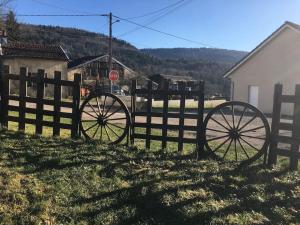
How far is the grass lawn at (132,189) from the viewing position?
5.36 meters

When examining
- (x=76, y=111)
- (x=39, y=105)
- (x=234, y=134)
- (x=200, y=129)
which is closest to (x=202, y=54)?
(x=39, y=105)

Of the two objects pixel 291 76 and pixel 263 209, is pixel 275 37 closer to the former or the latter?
pixel 291 76

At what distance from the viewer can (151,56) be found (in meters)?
104

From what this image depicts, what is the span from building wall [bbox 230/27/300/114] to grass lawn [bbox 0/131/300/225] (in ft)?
81.3

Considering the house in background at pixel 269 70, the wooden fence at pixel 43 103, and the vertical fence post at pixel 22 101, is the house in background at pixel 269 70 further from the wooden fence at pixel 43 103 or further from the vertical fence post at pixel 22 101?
the vertical fence post at pixel 22 101

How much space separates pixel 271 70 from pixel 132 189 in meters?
29.9

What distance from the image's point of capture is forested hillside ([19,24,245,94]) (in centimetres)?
7450

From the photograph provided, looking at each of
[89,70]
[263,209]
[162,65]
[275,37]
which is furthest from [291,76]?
[162,65]

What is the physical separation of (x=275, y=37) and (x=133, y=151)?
27.8m

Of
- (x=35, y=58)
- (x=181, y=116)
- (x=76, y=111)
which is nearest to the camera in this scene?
(x=181, y=116)

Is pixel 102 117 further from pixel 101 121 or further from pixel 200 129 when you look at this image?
pixel 200 129

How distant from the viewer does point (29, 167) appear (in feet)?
22.8

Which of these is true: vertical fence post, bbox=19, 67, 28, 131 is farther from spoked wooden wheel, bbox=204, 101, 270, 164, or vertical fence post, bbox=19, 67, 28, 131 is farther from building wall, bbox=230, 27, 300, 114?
building wall, bbox=230, 27, 300, 114

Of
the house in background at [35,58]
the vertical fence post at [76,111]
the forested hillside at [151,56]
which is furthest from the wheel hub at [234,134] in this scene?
the forested hillside at [151,56]
